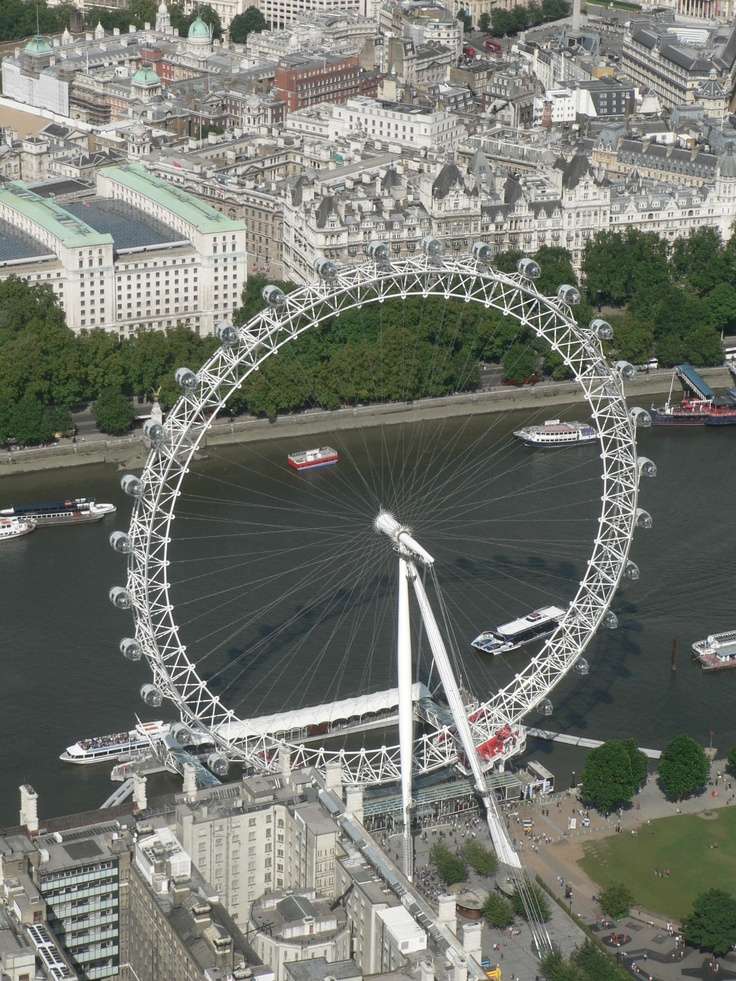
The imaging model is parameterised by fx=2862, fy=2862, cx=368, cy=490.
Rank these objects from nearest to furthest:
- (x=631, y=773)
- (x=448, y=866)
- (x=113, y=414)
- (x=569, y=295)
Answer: (x=448, y=866) → (x=631, y=773) → (x=569, y=295) → (x=113, y=414)

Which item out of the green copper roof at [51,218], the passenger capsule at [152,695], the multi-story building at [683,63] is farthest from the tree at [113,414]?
the multi-story building at [683,63]

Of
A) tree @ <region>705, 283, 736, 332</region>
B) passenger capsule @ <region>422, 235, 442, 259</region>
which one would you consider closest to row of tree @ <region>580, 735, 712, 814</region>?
passenger capsule @ <region>422, 235, 442, 259</region>

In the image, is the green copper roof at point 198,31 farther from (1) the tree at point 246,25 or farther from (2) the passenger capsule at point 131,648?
(2) the passenger capsule at point 131,648

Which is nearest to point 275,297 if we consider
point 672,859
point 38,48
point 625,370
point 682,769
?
point 625,370

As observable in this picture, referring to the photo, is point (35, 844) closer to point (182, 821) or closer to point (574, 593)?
point (182, 821)

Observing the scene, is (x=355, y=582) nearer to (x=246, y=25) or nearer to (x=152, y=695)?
(x=152, y=695)

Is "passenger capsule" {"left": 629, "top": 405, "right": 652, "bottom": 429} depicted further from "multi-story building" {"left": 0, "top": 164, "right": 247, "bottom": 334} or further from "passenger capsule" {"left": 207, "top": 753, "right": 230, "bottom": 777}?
"multi-story building" {"left": 0, "top": 164, "right": 247, "bottom": 334}
